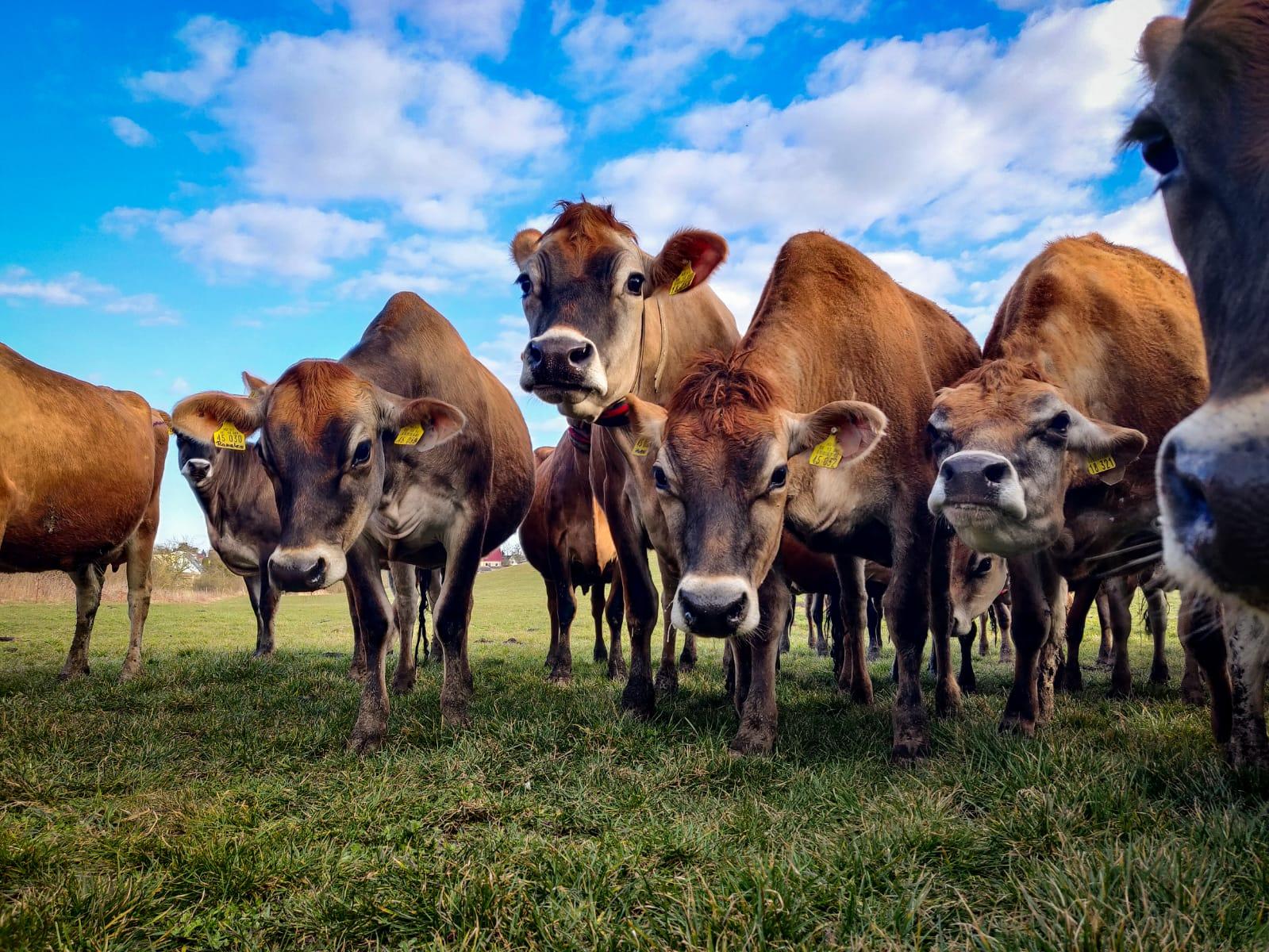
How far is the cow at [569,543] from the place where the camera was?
30.0ft

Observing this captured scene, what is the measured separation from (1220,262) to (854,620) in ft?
14.4

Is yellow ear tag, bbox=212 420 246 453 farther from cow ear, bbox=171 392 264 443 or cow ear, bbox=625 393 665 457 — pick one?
cow ear, bbox=625 393 665 457

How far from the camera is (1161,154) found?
252cm

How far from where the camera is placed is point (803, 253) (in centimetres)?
539

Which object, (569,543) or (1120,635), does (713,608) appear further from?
(569,543)

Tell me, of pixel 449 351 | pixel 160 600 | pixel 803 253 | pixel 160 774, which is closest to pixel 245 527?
pixel 449 351

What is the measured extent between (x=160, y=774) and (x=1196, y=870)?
444 centimetres

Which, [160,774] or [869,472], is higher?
[869,472]

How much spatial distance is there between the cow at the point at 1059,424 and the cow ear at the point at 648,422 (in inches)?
64.0

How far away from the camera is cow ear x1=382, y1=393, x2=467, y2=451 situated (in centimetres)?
520

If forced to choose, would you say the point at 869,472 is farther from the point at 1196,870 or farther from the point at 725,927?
the point at 725,927

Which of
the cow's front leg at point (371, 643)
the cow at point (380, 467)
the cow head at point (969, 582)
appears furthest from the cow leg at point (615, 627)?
the cow's front leg at point (371, 643)

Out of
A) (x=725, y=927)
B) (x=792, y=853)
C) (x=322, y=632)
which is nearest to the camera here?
(x=725, y=927)

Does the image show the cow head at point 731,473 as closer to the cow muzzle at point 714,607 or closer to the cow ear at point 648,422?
the cow muzzle at point 714,607
